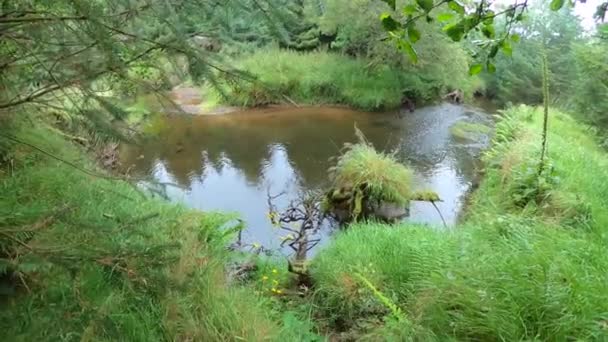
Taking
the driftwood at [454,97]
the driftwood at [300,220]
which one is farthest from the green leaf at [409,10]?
the driftwood at [454,97]

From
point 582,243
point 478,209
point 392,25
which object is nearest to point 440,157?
point 478,209

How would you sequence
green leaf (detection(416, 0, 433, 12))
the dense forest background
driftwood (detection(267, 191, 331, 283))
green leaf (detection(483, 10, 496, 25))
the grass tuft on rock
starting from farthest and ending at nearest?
the grass tuft on rock < driftwood (detection(267, 191, 331, 283)) < the dense forest background < green leaf (detection(483, 10, 496, 25)) < green leaf (detection(416, 0, 433, 12))

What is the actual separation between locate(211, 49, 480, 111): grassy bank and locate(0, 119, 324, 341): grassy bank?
8130 millimetres

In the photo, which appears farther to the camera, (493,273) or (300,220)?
(300,220)

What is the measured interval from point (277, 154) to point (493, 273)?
19.8ft

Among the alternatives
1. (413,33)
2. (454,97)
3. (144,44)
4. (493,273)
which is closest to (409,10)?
(413,33)

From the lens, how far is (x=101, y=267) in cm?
236

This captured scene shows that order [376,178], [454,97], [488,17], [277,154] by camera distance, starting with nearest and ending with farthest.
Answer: [488,17]
[376,178]
[277,154]
[454,97]

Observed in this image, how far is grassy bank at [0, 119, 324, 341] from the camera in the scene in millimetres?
1614

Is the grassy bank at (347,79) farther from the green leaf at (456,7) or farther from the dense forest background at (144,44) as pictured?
the green leaf at (456,7)

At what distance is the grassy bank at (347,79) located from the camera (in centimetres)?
1148

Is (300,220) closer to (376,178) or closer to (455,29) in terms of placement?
(376,178)

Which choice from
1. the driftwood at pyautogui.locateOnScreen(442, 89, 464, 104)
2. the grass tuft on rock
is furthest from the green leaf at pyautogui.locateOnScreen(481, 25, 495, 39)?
the driftwood at pyautogui.locateOnScreen(442, 89, 464, 104)

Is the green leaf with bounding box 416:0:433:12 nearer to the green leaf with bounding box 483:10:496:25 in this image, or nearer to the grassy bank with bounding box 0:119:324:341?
the green leaf with bounding box 483:10:496:25
